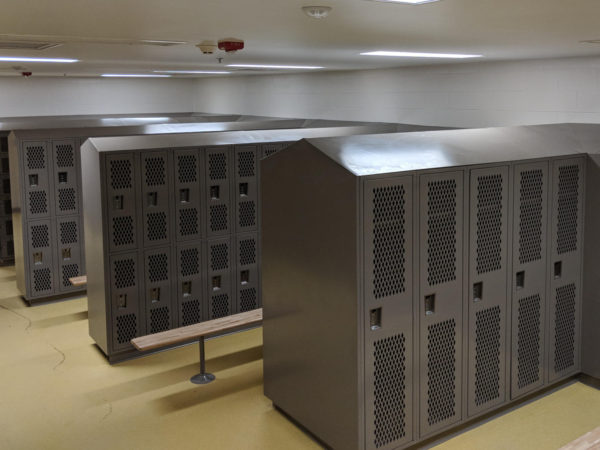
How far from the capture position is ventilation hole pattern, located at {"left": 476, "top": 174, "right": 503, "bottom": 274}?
422cm

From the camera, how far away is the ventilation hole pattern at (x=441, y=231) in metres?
3.95

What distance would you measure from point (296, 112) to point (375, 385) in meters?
6.60

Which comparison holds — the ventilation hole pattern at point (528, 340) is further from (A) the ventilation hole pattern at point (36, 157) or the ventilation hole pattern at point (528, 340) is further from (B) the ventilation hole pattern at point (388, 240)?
(A) the ventilation hole pattern at point (36, 157)

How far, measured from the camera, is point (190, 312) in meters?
6.02

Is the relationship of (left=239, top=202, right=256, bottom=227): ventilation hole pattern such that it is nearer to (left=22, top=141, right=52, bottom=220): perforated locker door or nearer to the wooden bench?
the wooden bench

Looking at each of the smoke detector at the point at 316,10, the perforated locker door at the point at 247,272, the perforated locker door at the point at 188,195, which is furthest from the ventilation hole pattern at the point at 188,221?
the smoke detector at the point at 316,10

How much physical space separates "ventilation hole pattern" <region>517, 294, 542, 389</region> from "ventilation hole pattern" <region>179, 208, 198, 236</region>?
117 inches

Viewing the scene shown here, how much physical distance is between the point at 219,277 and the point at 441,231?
110 inches

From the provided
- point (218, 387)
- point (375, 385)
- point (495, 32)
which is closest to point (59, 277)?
point (218, 387)

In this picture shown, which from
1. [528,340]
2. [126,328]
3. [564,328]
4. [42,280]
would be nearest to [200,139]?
[126,328]

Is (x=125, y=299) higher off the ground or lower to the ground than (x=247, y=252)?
lower

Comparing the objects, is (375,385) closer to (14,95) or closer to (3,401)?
(3,401)

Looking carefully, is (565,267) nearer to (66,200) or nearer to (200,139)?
(200,139)

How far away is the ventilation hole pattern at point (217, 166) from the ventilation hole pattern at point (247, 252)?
2.30 ft
